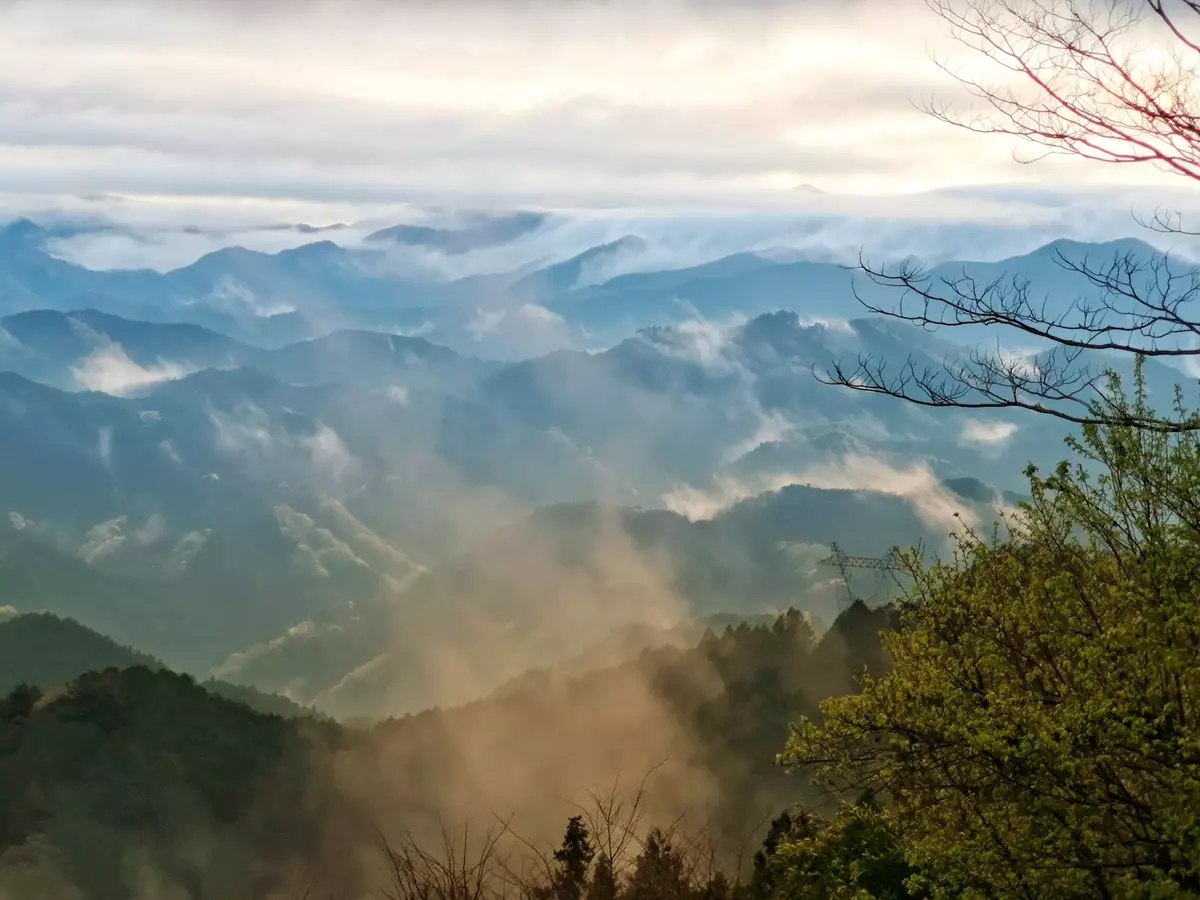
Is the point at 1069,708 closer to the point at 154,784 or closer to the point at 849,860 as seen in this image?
the point at 849,860

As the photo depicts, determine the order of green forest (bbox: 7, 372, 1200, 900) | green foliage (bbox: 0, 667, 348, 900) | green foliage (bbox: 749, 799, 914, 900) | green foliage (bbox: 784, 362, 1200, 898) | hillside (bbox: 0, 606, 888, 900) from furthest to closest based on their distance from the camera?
green foliage (bbox: 0, 667, 348, 900)
hillside (bbox: 0, 606, 888, 900)
green foliage (bbox: 749, 799, 914, 900)
green forest (bbox: 7, 372, 1200, 900)
green foliage (bbox: 784, 362, 1200, 898)

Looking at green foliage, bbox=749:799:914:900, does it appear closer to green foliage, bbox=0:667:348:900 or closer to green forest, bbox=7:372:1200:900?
green forest, bbox=7:372:1200:900

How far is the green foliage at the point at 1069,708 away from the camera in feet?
29.9

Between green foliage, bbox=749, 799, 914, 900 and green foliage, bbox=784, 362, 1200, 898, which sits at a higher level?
green foliage, bbox=784, 362, 1200, 898

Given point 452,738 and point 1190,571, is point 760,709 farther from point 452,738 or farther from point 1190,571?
point 1190,571

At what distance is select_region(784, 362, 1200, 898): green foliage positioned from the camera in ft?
29.9

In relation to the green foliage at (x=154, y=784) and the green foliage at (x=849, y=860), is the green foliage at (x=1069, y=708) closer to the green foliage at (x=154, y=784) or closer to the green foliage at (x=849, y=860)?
the green foliage at (x=849, y=860)

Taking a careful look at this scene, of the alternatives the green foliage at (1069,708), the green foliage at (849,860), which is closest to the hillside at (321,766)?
the green foliage at (849,860)

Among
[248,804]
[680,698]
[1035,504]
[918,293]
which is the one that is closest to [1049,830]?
[1035,504]

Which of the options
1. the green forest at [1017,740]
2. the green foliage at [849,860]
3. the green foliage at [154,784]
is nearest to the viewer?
the green forest at [1017,740]

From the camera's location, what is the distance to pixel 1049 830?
9.73m

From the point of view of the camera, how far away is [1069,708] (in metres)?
9.46

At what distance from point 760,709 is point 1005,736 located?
9435cm

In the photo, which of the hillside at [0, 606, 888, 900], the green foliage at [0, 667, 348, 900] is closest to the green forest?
the hillside at [0, 606, 888, 900]
